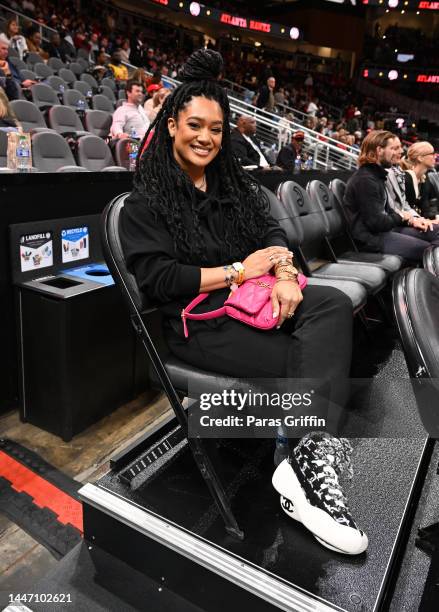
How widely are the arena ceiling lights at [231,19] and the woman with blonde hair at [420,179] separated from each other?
1427cm

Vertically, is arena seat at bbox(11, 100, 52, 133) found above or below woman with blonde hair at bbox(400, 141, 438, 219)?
above

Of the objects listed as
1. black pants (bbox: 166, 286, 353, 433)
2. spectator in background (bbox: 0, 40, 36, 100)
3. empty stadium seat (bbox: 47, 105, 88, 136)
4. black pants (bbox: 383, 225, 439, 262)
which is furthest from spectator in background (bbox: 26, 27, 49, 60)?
black pants (bbox: 166, 286, 353, 433)

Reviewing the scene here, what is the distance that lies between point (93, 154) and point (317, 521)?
3334 millimetres

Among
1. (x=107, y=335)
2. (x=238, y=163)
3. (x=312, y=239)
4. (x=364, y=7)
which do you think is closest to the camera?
(x=238, y=163)

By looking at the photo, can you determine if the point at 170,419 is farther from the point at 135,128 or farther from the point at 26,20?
the point at 26,20

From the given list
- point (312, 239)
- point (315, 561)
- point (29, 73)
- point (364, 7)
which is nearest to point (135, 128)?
point (29, 73)

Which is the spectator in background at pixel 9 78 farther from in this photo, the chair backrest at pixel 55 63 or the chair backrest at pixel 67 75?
the chair backrest at pixel 55 63

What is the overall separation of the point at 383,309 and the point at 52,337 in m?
2.05

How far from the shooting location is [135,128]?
499 centimetres

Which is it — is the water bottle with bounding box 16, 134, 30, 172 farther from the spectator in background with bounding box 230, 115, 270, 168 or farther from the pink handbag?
the spectator in background with bounding box 230, 115, 270, 168

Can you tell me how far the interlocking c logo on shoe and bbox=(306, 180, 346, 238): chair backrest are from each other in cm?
204

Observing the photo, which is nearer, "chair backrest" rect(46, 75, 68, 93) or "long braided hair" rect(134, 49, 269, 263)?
"long braided hair" rect(134, 49, 269, 263)

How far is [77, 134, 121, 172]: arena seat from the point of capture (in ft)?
12.0

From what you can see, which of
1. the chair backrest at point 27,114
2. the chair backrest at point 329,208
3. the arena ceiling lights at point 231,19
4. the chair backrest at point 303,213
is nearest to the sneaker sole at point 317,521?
the chair backrest at point 303,213
